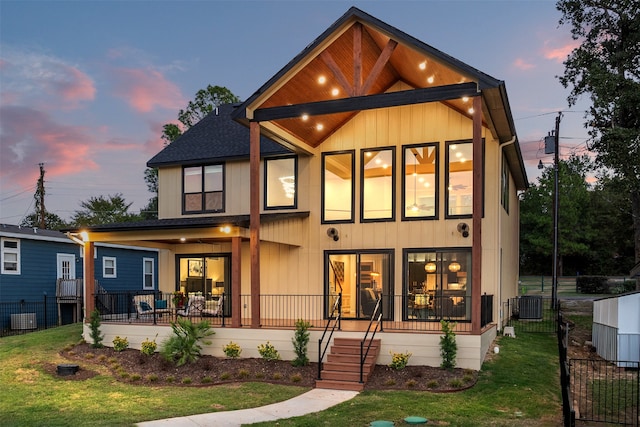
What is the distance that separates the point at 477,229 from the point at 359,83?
4.56 m

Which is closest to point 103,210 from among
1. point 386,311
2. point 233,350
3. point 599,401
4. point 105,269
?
point 105,269

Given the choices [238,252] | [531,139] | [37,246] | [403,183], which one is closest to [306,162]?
[403,183]

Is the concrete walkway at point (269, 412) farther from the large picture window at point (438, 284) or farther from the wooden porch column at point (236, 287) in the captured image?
the large picture window at point (438, 284)

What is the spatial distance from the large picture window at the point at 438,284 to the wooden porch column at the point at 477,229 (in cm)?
273

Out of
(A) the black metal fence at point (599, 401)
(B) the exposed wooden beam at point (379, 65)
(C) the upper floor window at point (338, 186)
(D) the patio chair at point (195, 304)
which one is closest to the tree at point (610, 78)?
(A) the black metal fence at point (599, 401)

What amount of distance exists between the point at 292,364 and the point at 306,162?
6811 millimetres

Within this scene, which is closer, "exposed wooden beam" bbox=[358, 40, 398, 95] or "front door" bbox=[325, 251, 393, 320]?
"exposed wooden beam" bbox=[358, 40, 398, 95]

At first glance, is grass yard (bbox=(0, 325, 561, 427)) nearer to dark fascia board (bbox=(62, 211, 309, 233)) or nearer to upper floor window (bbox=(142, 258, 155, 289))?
dark fascia board (bbox=(62, 211, 309, 233))

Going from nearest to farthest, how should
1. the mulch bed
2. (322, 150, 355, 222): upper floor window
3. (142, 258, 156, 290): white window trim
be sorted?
the mulch bed < (322, 150, 355, 222): upper floor window < (142, 258, 156, 290): white window trim

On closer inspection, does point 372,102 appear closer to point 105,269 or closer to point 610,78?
point 610,78

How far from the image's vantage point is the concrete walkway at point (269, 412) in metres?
8.10

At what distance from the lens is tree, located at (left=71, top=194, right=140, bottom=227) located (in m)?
49.1

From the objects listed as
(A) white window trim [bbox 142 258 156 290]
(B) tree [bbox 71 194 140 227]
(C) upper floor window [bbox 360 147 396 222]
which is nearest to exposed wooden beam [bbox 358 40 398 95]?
(C) upper floor window [bbox 360 147 396 222]

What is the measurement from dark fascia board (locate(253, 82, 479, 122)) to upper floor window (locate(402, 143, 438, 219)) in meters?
3.18
